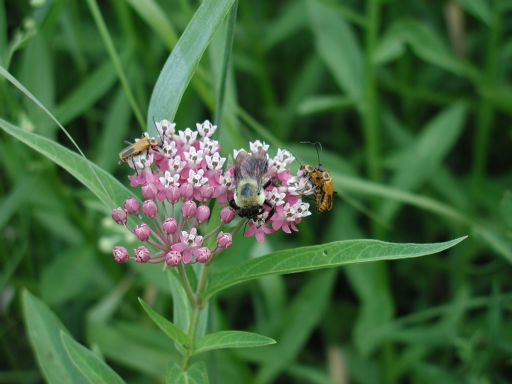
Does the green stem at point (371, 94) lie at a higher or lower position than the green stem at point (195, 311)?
higher

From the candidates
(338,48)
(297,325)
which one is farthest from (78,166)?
(338,48)

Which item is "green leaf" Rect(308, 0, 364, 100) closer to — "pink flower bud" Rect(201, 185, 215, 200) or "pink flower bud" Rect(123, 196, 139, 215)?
"pink flower bud" Rect(201, 185, 215, 200)

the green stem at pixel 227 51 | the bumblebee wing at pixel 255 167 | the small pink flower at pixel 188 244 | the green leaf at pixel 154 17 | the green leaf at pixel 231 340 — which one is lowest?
the green leaf at pixel 231 340

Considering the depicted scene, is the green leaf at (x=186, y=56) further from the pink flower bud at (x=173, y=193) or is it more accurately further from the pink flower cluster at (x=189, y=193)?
the pink flower bud at (x=173, y=193)

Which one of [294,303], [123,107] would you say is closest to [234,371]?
[294,303]

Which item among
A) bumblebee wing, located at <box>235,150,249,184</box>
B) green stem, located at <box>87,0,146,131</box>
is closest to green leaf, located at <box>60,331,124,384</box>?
bumblebee wing, located at <box>235,150,249,184</box>

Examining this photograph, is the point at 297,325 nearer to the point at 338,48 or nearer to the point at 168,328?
the point at 338,48

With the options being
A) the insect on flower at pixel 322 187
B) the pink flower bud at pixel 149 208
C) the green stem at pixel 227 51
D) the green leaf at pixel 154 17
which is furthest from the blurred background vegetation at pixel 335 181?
the pink flower bud at pixel 149 208

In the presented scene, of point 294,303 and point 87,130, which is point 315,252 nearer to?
point 294,303
